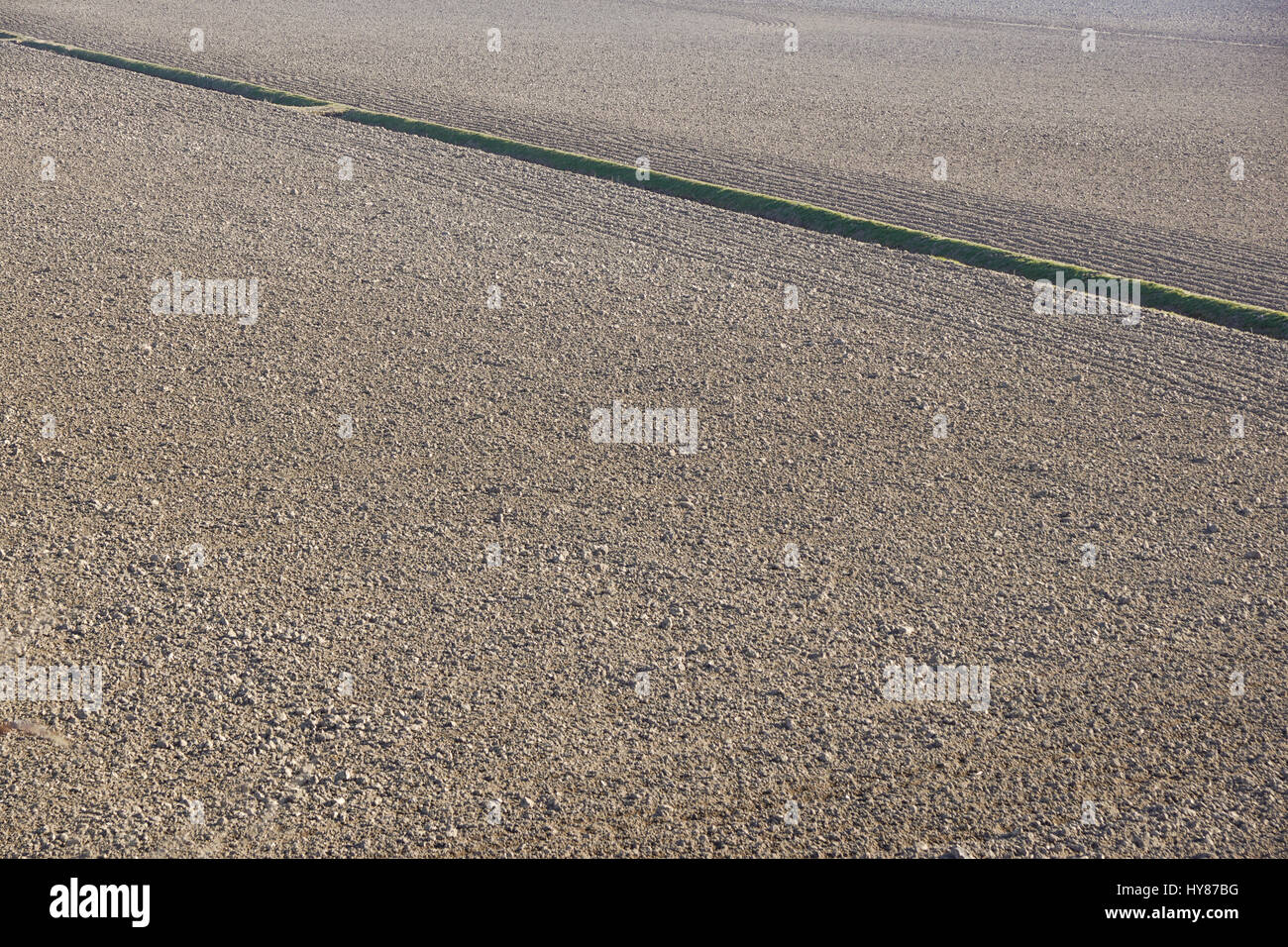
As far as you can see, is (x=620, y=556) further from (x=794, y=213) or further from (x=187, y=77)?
(x=187, y=77)

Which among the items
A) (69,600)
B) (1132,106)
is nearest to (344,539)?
(69,600)

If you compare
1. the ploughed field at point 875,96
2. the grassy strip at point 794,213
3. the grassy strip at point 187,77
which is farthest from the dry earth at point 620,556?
the grassy strip at point 187,77

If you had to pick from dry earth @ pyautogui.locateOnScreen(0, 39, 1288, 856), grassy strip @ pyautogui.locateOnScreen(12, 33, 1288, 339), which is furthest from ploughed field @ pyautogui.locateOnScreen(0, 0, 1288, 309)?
dry earth @ pyautogui.locateOnScreen(0, 39, 1288, 856)

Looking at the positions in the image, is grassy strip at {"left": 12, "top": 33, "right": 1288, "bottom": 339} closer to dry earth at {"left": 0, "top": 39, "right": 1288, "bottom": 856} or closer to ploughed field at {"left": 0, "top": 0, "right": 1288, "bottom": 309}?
ploughed field at {"left": 0, "top": 0, "right": 1288, "bottom": 309}

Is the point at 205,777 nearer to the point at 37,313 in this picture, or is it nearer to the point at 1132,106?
the point at 37,313

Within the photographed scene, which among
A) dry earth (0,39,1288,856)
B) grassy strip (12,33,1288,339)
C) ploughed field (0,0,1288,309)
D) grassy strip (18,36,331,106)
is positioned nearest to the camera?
dry earth (0,39,1288,856)

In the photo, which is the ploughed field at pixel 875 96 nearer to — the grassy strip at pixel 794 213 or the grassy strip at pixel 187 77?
the grassy strip at pixel 794 213
